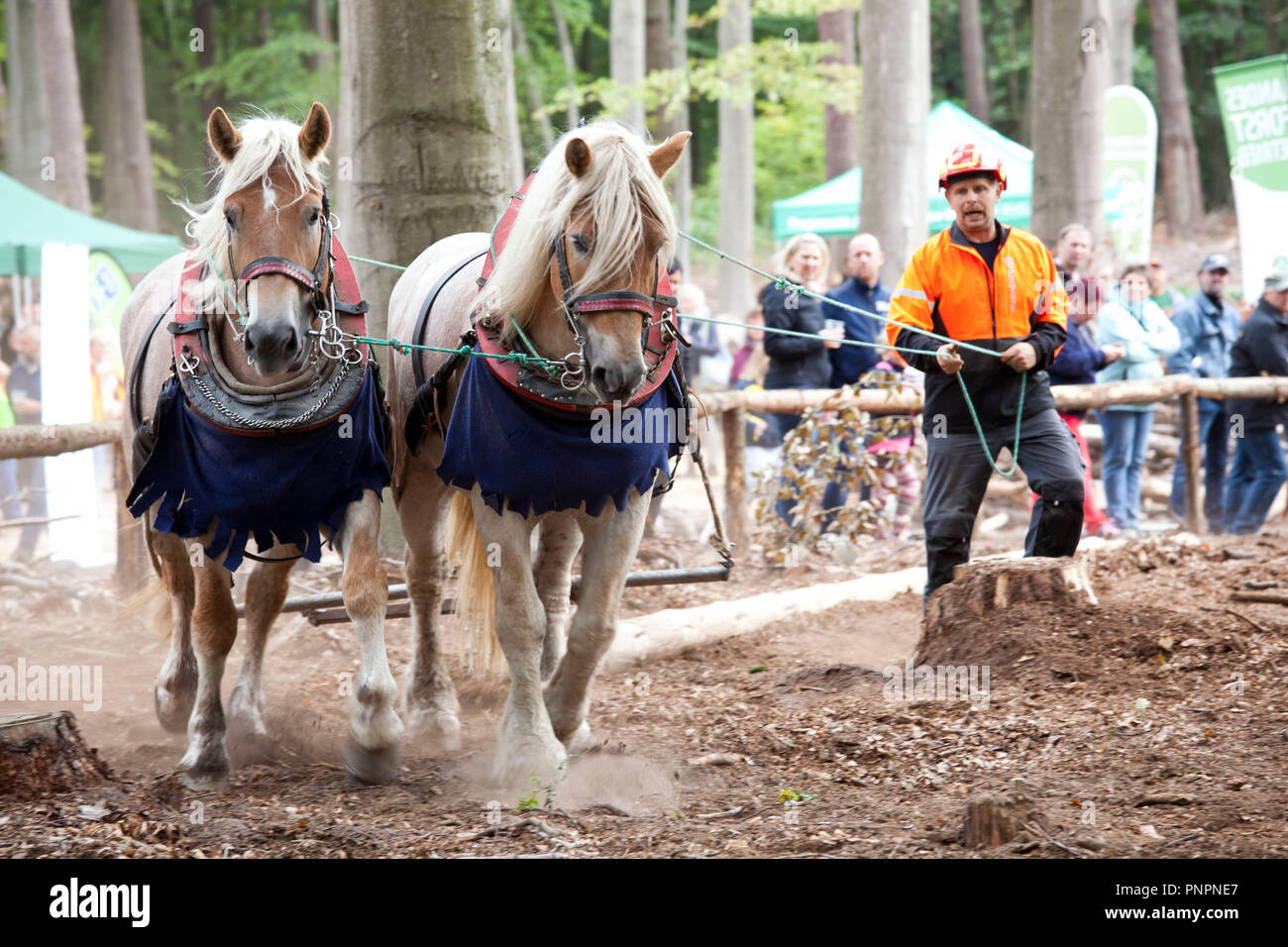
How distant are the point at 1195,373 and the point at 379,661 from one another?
896cm

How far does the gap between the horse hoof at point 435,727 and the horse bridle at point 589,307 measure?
166cm

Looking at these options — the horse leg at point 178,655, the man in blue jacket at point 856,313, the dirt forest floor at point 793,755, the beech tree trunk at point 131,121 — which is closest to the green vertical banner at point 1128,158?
the man in blue jacket at point 856,313

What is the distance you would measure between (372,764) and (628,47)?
1677cm

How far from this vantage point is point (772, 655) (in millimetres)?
6086

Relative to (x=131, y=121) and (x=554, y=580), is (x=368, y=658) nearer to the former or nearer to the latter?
(x=554, y=580)

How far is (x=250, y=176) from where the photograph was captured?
12.4 ft

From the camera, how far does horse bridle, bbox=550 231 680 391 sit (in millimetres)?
3664

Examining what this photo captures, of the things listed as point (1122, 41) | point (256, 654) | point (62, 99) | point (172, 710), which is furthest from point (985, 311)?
point (1122, 41)

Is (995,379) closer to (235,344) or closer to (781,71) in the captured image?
(235,344)

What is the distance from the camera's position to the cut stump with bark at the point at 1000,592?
210 inches

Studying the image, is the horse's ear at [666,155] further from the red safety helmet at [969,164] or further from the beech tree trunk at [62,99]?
the beech tree trunk at [62,99]

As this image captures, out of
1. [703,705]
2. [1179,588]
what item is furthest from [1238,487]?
[703,705]

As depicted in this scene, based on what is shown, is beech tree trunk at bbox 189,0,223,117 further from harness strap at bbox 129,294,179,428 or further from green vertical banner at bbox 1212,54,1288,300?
harness strap at bbox 129,294,179,428

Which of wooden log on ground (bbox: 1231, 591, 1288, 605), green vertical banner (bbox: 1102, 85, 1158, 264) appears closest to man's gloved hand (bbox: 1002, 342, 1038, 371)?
wooden log on ground (bbox: 1231, 591, 1288, 605)
